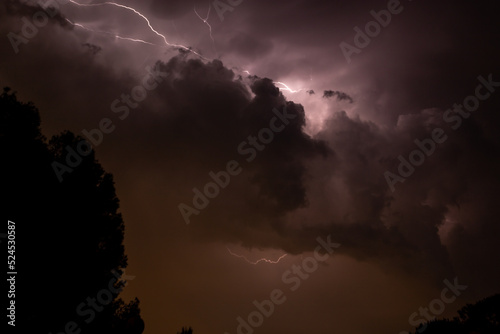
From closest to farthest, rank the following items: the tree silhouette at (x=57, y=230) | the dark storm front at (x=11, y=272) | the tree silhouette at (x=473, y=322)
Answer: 1. the dark storm front at (x=11, y=272)
2. the tree silhouette at (x=57, y=230)
3. the tree silhouette at (x=473, y=322)

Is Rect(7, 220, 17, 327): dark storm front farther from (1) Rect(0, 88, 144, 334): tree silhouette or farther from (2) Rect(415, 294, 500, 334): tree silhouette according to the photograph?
(2) Rect(415, 294, 500, 334): tree silhouette

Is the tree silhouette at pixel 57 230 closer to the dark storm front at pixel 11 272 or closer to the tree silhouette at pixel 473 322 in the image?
the dark storm front at pixel 11 272

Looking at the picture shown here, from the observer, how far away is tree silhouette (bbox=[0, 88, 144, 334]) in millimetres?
15227

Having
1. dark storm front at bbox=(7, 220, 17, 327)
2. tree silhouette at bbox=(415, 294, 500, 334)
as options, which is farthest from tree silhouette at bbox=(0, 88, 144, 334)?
tree silhouette at bbox=(415, 294, 500, 334)

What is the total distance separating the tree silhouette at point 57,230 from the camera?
15227 millimetres

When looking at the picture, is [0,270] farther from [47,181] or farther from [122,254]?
[122,254]

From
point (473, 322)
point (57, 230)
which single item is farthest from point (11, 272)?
point (473, 322)

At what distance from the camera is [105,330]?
19047 mm

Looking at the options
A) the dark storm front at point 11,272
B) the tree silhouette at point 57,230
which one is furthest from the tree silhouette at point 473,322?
the dark storm front at point 11,272

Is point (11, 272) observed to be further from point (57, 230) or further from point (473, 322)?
point (473, 322)

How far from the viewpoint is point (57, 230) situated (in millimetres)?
16562

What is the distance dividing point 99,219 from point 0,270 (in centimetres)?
529

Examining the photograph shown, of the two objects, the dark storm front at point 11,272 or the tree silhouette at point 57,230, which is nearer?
the dark storm front at point 11,272

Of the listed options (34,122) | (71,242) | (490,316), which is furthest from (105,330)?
(490,316)
